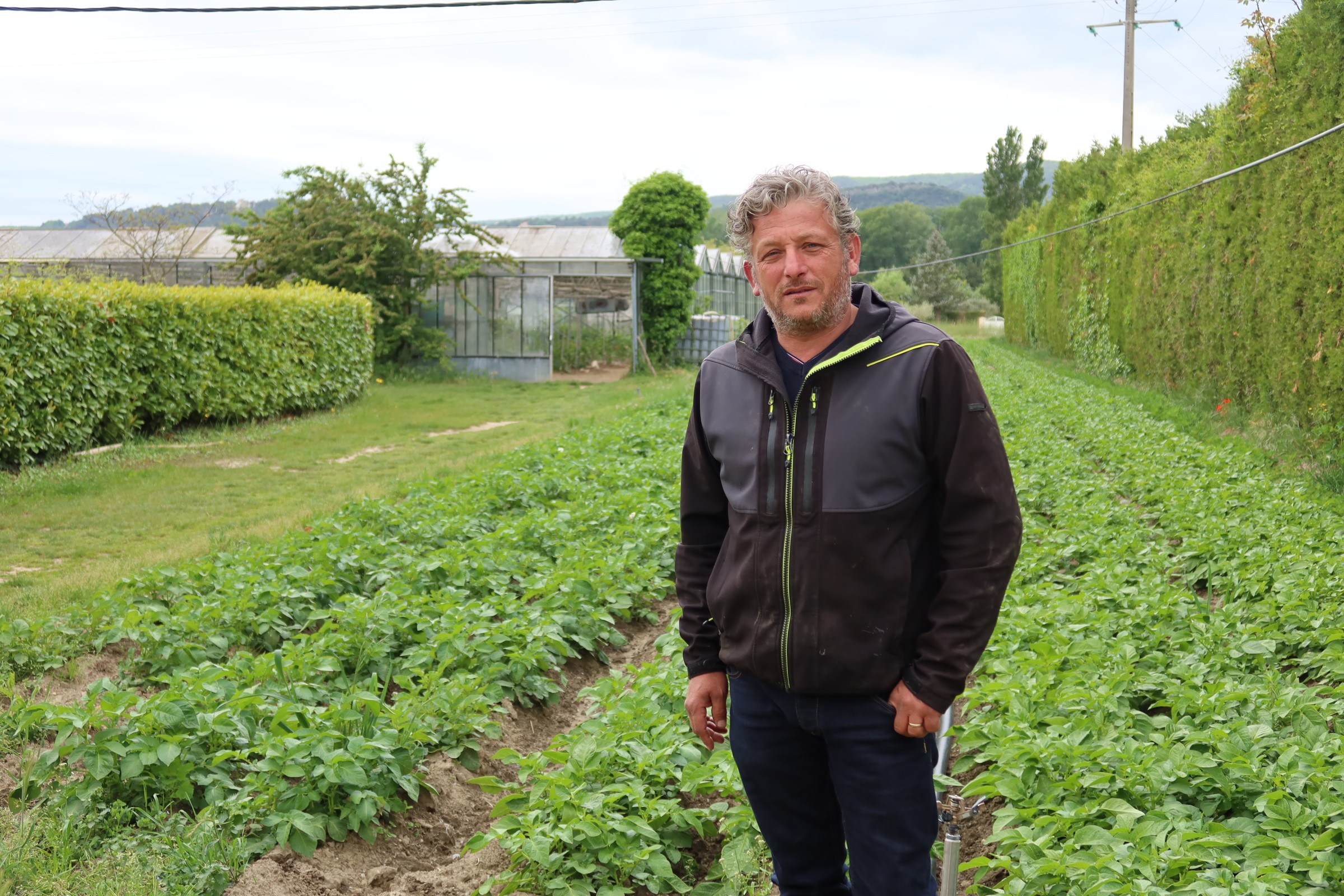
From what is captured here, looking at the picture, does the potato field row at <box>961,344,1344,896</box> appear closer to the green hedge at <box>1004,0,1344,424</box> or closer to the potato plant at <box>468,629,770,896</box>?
the potato plant at <box>468,629,770,896</box>

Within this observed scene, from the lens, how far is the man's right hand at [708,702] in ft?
8.71

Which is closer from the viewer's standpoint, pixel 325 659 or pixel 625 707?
pixel 625 707

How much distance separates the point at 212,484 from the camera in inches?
451

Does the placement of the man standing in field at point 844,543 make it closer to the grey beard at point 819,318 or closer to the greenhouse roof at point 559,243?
the grey beard at point 819,318

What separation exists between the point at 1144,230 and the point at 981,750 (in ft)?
56.0

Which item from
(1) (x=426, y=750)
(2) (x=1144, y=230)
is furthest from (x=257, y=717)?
(2) (x=1144, y=230)

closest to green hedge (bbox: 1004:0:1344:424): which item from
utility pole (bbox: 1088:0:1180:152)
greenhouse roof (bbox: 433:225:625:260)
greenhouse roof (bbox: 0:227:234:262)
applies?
utility pole (bbox: 1088:0:1180:152)

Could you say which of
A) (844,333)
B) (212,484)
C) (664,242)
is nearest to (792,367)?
(844,333)

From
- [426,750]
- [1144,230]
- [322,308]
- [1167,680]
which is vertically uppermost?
[1144,230]

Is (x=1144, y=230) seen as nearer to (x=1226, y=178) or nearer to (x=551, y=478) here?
(x=1226, y=178)

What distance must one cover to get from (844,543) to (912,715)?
375 millimetres

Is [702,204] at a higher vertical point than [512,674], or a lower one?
higher

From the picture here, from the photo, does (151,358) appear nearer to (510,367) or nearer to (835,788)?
(510,367)

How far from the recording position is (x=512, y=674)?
5.18 m
